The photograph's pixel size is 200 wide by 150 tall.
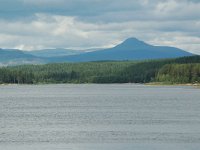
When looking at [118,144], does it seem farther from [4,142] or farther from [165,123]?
[165,123]

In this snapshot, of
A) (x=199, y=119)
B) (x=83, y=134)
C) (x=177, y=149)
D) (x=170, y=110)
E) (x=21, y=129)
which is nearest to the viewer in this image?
(x=177, y=149)

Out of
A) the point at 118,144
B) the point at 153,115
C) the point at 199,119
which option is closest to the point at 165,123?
the point at 199,119

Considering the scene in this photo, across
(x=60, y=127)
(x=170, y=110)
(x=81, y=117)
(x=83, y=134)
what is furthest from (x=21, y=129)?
(x=170, y=110)

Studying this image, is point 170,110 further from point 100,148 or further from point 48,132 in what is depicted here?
point 100,148

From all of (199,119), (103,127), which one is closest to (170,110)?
(199,119)

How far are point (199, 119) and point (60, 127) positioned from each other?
825 inches

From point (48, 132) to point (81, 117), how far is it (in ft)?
72.7

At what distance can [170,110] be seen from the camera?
105000mm

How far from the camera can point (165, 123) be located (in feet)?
262

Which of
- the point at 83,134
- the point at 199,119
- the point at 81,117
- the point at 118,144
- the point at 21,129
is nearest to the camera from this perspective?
→ the point at 118,144

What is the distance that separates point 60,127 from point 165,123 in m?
14.0

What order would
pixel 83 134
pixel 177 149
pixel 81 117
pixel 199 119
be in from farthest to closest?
pixel 81 117, pixel 199 119, pixel 83 134, pixel 177 149

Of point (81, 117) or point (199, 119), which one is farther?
point (81, 117)

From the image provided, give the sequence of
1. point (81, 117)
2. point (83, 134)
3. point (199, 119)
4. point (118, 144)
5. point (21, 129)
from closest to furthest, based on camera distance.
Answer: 1. point (118, 144)
2. point (83, 134)
3. point (21, 129)
4. point (199, 119)
5. point (81, 117)
